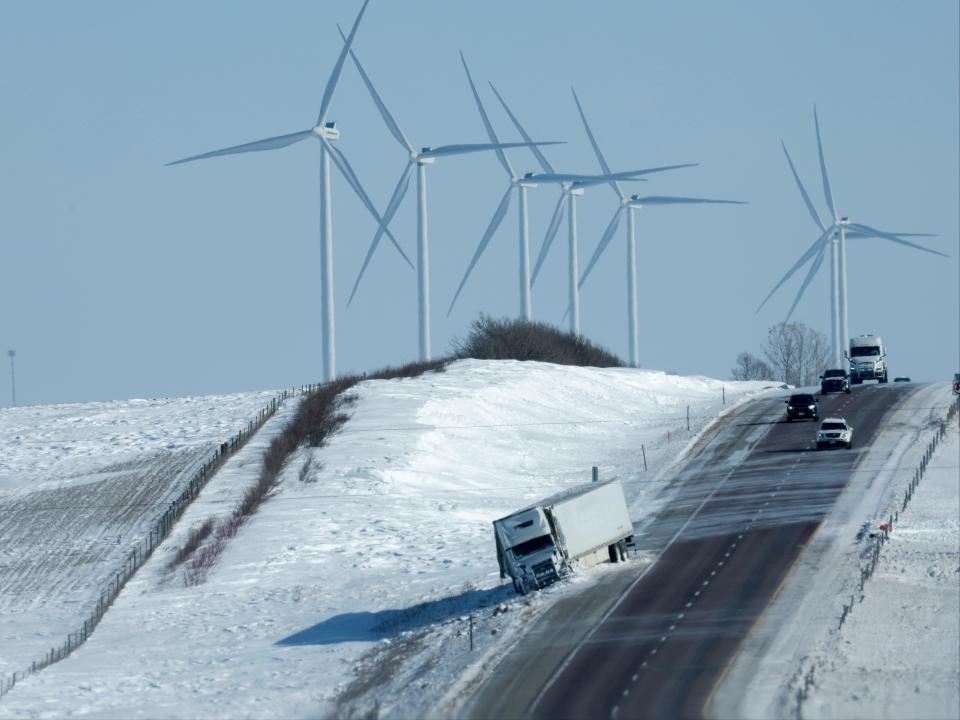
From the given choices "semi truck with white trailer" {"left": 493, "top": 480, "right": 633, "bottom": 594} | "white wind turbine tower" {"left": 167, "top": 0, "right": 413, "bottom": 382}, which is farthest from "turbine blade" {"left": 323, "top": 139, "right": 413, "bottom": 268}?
"semi truck with white trailer" {"left": 493, "top": 480, "right": 633, "bottom": 594}

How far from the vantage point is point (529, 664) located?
45.3 metres

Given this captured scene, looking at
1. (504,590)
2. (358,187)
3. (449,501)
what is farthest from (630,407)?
(504,590)

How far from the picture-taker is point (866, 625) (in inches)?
1865

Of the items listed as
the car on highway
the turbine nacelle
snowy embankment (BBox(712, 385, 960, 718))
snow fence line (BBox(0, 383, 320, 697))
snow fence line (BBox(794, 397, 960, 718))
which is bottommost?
snow fence line (BBox(0, 383, 320, 697))

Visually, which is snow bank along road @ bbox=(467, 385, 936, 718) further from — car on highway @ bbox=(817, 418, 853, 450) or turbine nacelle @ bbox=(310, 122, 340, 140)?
turbine nacelle @ bbox=(310, 122, 340, 140)

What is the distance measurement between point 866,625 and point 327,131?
66.1m

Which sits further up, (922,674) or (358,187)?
(358,187)

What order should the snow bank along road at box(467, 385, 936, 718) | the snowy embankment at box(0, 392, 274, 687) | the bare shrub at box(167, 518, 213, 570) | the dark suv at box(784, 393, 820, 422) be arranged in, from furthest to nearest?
the dark suv at box(784, 393, 820, 422) → the bare shrub at box(167, 518, 213, 570) → the snowy embankment at box(0, 392, 274, 687) → the snow bank along road at box(467, 385, 936, 718)

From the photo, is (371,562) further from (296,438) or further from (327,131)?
(327,131)

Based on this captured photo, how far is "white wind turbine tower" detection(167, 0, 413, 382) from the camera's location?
101500mm

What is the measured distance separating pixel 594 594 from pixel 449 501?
24820 mm

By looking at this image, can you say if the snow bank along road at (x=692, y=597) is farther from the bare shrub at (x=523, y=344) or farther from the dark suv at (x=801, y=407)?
the bare shrub at (x=523, y=344)

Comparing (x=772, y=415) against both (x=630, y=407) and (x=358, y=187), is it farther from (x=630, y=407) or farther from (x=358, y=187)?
(x=358, y=187)

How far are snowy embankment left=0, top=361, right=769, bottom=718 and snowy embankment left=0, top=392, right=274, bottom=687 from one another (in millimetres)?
2417
